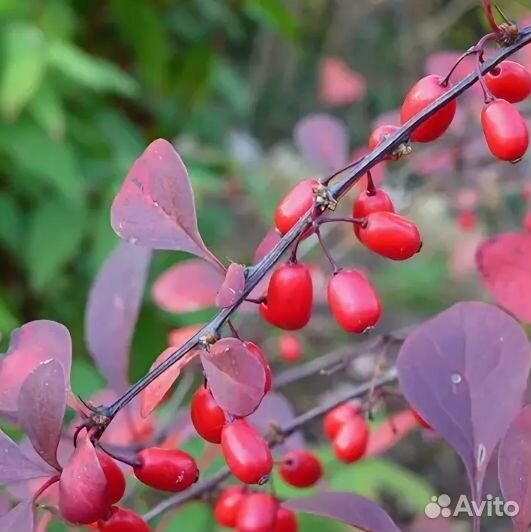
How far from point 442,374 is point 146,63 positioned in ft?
4.75

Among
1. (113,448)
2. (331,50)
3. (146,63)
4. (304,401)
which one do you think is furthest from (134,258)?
(331,50)

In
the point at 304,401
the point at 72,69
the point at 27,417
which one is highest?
the point at 72,69

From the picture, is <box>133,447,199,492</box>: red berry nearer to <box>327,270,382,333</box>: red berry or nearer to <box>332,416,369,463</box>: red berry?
<box>327,270,382,333</box>: red berry

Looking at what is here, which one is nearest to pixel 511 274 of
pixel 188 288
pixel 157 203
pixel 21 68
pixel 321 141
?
pixel 157 203

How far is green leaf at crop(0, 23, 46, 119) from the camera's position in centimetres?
136

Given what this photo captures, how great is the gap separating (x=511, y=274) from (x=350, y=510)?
0.17 meters

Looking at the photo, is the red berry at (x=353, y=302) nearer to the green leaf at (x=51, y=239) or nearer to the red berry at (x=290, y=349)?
the red berry at (x=290, y=349)

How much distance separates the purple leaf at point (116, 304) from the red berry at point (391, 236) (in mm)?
219

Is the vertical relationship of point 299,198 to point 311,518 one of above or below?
above

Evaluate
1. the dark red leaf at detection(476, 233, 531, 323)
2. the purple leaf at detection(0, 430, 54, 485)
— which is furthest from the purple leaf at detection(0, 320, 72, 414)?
the dark red leaf at detection(476, 233, 531, 323)

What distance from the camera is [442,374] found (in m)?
0.40

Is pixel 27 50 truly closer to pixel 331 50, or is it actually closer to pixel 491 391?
pixel 491 391

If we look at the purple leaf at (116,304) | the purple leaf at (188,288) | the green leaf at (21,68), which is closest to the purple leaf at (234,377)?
the purple leaf at (116,304)

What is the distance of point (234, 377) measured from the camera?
1.08ft
